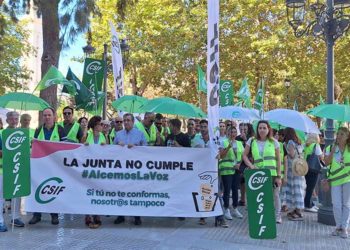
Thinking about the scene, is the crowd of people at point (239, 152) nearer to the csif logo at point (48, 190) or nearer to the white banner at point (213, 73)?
the csif logo at point (48, 190)

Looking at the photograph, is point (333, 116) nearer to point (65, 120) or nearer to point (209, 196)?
point (209, 196)

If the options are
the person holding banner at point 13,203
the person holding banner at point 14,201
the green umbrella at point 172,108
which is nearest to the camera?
the person holding banner at point 13,203

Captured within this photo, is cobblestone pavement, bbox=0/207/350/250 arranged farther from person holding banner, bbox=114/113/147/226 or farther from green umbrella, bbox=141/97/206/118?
green umbrella, bbox=141/97/206/118

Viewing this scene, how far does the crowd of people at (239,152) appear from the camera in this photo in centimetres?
730

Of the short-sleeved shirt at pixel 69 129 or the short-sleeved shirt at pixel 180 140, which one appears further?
the short-sleeved shirt at pixel 180 140

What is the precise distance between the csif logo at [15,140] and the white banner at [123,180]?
430mm

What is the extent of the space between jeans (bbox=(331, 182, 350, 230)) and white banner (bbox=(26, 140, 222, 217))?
184 centimetres

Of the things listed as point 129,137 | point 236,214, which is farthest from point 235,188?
point 129,137

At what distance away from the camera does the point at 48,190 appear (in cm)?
764

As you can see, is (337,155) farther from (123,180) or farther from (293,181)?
(123,180)

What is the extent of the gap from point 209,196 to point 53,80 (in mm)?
4310

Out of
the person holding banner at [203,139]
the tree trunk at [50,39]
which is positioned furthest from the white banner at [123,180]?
the tree trunk at [50,39]

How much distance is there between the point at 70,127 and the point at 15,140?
113 cm

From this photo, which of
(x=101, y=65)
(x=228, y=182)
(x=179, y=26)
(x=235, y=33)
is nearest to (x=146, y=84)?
(x=179, y=26)
